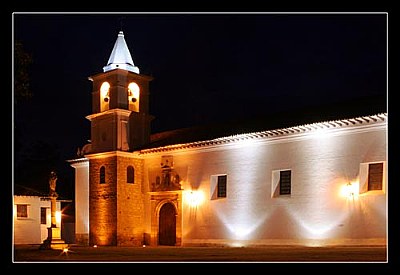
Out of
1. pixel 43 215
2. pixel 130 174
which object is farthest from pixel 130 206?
pixel 43 215

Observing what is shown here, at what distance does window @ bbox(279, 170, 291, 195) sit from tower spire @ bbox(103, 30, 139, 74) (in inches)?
471

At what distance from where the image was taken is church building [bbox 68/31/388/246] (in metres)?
24.1

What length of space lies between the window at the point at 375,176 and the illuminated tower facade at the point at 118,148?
12947mm

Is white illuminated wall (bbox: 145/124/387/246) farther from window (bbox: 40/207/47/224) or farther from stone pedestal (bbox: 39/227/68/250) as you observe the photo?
window (bbox: 40/207/47/224)

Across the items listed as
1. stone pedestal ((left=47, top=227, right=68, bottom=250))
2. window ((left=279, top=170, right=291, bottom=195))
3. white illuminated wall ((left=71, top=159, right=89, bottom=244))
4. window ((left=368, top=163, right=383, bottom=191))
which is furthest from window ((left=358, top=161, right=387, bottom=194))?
white illuminated wall ((left=71, top=159, right=89, bottom=244))

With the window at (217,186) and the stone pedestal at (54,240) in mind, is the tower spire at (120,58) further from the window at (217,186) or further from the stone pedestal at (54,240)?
the stone pedestal at (54,240)

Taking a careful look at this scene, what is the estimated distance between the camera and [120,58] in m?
34.4

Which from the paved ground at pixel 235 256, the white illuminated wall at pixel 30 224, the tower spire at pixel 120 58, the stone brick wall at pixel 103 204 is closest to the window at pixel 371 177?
the paved ground at pixel 235 256

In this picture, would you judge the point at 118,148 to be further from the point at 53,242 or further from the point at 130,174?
the point at 53,242

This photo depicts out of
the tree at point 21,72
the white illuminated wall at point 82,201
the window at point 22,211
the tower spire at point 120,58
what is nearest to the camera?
the tree at point 21,72

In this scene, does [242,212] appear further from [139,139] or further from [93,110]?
[93,110]

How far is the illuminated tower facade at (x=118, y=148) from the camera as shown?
104ft

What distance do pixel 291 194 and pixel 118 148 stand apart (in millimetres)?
10541
